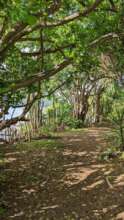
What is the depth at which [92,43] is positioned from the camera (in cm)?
922

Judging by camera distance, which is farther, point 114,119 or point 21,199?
point 114,119

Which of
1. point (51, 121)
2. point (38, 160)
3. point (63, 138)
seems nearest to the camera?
point (38, 160)

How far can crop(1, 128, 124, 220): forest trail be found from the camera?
8.76m

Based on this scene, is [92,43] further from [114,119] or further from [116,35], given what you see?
[114,119]

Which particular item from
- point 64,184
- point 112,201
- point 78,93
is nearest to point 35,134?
point 78,93

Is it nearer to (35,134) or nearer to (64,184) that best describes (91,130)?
(35,134)

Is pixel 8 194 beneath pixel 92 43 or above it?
beneath

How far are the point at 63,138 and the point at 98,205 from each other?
6707 millimetres

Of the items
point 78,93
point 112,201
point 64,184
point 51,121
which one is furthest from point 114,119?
point 78,93

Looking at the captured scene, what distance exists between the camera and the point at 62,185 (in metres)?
10.2

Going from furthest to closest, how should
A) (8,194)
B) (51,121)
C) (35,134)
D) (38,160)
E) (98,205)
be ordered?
(51,121), (35,134), (38,160), (8,194), (98,205)

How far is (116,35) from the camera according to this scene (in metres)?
10.1

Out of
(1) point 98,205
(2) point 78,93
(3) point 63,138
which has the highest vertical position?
(2) point 78,93

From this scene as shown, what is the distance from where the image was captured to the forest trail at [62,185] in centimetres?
876
